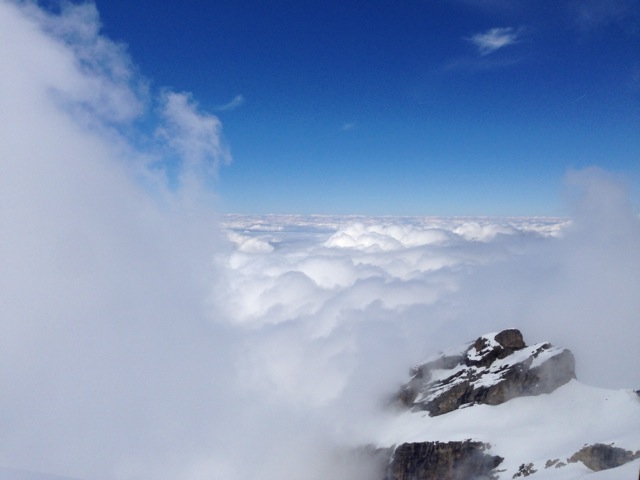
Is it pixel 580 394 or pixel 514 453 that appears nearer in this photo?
pixel 514 453

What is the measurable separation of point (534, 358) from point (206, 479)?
150 metres

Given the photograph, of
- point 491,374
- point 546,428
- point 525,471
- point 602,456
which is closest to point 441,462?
point 525,471

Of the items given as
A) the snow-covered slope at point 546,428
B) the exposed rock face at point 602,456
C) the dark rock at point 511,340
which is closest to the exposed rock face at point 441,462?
the snow-covered slope at point 546,428

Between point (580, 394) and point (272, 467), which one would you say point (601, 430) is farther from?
point (272, 467)

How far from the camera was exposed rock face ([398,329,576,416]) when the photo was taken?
300 ft

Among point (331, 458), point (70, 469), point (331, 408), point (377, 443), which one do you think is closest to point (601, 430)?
point (377, 443)

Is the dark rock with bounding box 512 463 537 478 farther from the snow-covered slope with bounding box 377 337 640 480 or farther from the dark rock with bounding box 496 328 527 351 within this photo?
the dark rock with bounding box 496 328 527 351

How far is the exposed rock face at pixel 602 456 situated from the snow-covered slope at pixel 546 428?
2.84 feet

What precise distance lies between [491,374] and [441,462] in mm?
28991

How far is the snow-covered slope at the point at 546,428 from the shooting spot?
201ft

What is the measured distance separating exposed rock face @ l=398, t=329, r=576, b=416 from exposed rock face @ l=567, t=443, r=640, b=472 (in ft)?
104

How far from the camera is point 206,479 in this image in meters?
166

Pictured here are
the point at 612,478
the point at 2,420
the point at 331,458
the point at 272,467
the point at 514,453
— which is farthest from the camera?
the point at 2,420

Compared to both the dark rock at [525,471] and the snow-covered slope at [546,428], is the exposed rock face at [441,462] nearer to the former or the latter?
the snow-covered slope at [546,428]
